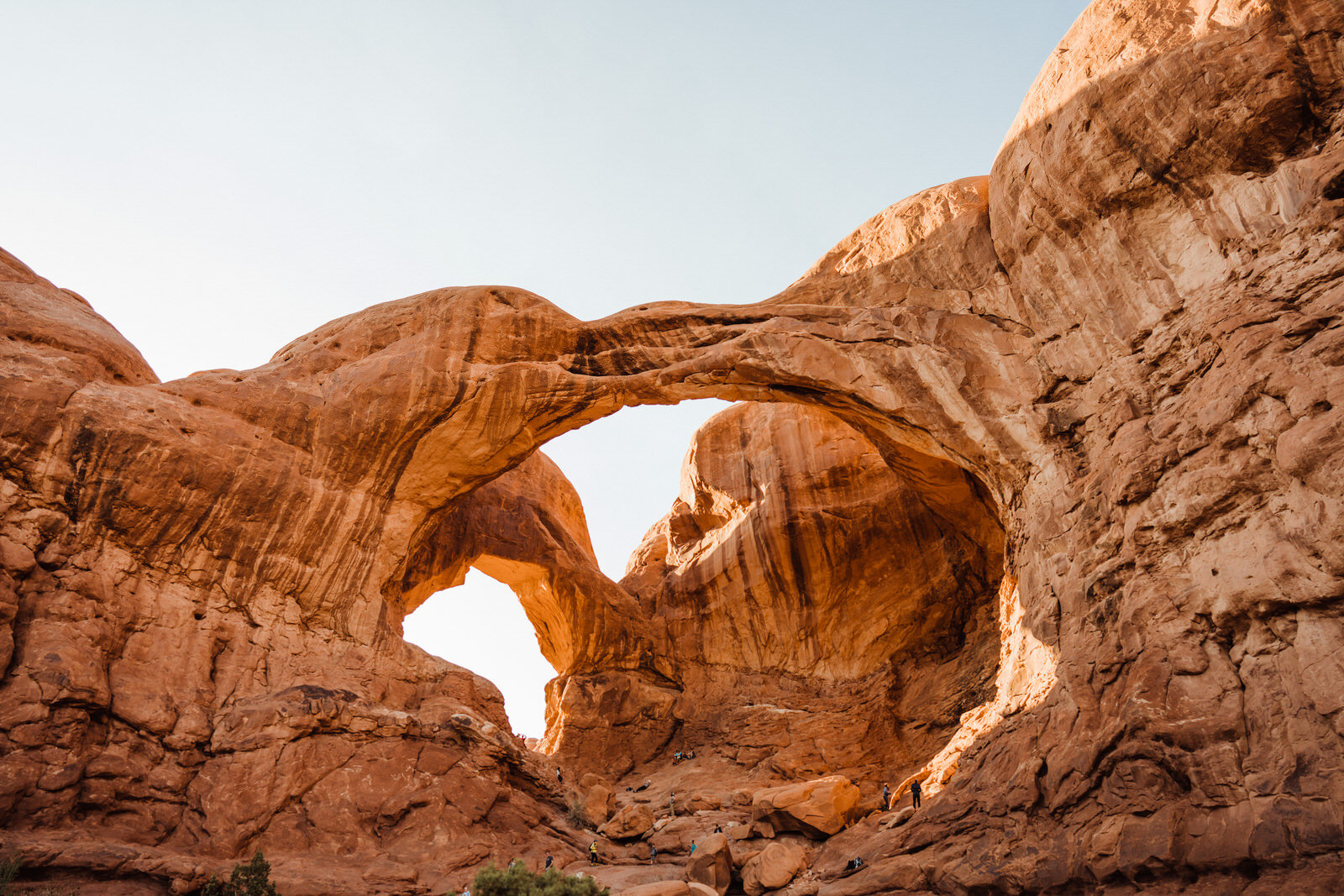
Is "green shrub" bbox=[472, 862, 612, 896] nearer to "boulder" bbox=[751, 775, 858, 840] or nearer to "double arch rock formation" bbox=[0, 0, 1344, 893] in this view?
"double arch rock formation" bbox=[0, 0, 1344, 893]

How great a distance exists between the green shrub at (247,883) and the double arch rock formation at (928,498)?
70cm

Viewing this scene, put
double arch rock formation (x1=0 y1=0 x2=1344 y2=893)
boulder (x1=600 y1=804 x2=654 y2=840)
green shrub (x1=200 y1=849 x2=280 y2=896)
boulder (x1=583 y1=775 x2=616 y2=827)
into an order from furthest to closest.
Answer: boulder (x1=583 y1=775 x2=616 y2=827)
boulder (x1=600 y1=804 x2=654 y2=840)
green shrub (x1=200 y1=849 x2=280 y2=896)
double arch rock formation (x1=0 y1=0 x2=1344 y2=893)

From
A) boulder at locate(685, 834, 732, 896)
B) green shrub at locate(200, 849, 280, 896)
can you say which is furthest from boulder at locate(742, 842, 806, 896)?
green shrub at locate(200, 849, 280, 896)

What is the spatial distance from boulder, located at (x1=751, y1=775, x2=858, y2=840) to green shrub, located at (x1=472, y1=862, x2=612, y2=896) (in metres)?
6.69

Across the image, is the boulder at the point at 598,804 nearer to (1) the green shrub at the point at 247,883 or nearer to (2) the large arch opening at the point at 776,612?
(2) the large arch opening at the point at 776,612

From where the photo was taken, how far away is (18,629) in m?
15.7

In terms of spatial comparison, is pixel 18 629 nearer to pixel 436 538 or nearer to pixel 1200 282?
pixel 436 538

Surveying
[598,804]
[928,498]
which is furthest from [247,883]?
[928,498]

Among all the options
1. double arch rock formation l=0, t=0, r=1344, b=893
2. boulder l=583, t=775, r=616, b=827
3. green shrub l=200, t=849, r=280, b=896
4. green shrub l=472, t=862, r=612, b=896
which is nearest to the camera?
double arch rock formation l=0, t=0, r=1344, b=893

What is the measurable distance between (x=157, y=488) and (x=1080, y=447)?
62.7ft

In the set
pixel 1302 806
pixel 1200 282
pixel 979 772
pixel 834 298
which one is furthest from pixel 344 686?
pixel 1200 282

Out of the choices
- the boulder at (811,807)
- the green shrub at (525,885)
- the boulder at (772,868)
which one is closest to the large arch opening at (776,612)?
the boulder at (811,807)

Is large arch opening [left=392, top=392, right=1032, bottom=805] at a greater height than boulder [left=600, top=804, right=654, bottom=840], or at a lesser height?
greater

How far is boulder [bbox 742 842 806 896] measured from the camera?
16.6 metres
